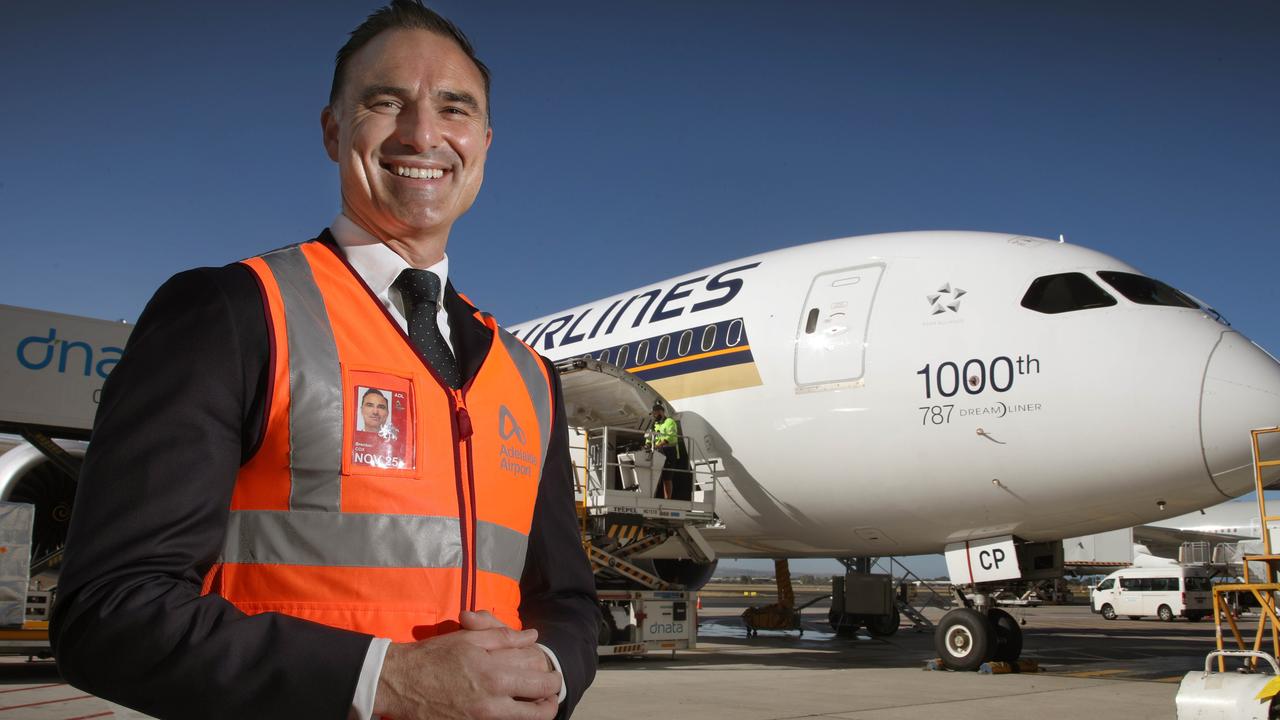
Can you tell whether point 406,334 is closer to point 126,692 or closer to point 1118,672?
point 126,692

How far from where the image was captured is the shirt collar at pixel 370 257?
1.83 m

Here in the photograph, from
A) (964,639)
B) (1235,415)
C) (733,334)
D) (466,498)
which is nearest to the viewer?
(466,498)

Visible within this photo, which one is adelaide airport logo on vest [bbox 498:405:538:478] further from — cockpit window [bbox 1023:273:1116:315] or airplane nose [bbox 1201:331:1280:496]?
cockpit window [bbox 1023:273:1116:315]

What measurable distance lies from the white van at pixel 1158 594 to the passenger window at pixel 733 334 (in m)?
25.5

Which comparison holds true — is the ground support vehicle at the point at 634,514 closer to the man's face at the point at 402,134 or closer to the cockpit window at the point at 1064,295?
the cockpit window at the point at 1064,295

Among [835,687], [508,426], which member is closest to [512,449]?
[508,426]

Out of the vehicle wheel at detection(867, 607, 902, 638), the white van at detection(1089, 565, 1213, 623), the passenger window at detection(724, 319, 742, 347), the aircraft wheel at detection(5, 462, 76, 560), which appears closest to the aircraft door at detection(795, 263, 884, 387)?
the passenger window at detection(724, 319, 742, 347)

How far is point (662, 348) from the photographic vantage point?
12523 millimetres

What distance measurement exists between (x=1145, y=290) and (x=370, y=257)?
975cm

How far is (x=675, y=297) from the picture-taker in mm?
13000

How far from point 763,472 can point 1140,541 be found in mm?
37769

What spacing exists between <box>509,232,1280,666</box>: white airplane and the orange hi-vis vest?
28.2 ft

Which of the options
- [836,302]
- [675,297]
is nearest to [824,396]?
[836,302]

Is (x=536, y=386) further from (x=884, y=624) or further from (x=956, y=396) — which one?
(x=884, y=624)
